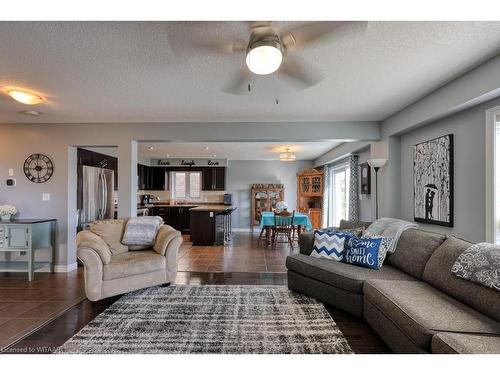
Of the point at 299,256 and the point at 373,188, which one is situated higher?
the point at 373,188

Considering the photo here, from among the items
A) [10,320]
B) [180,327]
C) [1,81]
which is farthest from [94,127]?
[180,327]

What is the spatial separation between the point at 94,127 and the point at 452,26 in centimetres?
453

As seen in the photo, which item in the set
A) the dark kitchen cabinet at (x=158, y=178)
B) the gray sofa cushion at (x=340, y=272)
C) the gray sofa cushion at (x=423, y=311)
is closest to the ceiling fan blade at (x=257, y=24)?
the gray sofa cushion at (x=423, y=311)

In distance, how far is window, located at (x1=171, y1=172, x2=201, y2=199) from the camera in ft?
28.5

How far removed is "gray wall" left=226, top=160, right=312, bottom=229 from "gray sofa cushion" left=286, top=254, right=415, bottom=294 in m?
5.59

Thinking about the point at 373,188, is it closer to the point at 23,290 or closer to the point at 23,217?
the point at 23,290

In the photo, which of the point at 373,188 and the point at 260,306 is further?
the point at 373,188

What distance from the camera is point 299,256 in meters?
3.29

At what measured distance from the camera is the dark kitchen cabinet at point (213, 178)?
334 inches

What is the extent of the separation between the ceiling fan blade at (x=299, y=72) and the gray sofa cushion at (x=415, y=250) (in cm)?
188

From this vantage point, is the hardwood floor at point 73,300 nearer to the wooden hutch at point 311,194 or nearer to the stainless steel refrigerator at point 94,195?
the stainless steel refrigerator at point 94,195

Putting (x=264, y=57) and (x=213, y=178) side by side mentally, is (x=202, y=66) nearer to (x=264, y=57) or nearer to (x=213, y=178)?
(x=264, y=57)

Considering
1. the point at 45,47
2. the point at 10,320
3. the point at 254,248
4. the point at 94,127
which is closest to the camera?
the point at 45,47

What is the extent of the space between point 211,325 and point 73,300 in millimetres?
1822
